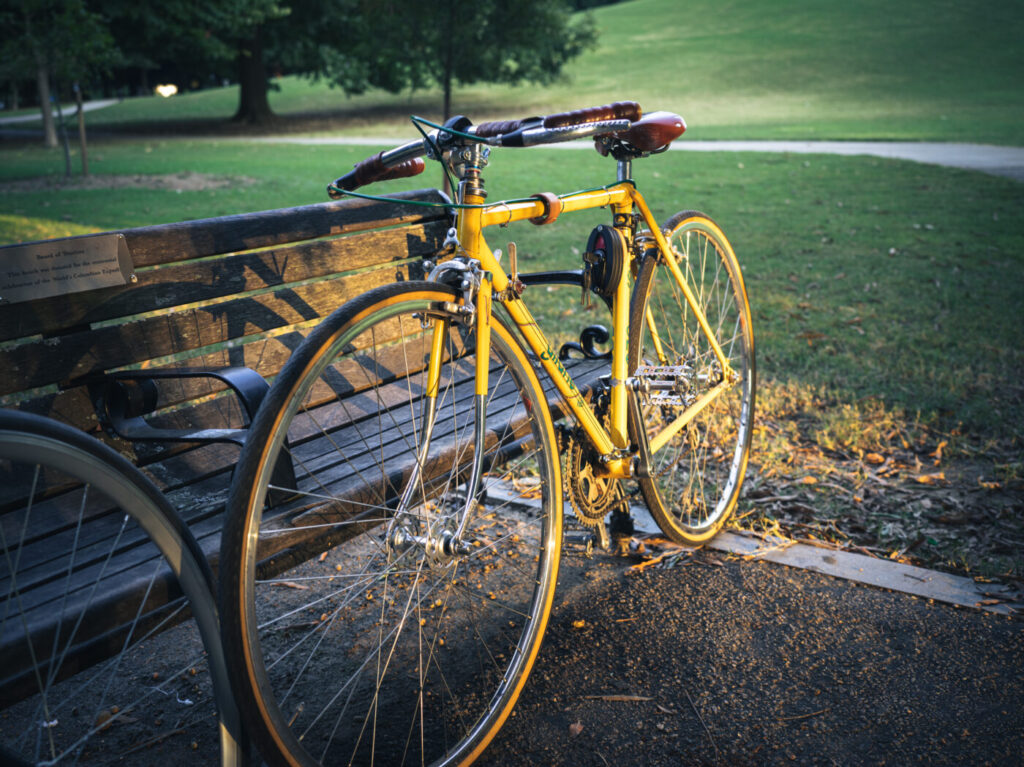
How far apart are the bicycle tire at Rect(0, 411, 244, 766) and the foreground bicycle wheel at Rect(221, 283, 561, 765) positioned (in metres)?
0.15

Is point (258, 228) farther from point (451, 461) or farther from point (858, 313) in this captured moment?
point (858, 313)

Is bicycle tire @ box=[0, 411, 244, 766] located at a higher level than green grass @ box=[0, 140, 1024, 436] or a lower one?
Result: higher

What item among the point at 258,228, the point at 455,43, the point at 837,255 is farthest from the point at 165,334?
the point at 455,43

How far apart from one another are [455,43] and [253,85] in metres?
20.8

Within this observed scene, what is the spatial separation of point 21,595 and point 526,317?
134cm

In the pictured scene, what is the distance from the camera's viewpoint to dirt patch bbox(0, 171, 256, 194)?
588 inches

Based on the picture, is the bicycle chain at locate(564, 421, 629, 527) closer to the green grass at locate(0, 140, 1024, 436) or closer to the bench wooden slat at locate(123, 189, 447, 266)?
the bench wooden slat at locate(123, 189, 447, 266)

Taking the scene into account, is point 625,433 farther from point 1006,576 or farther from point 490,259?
point 1006,576

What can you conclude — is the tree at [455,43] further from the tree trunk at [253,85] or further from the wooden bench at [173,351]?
the wooden bench at [173,351]

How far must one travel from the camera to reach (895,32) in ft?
148

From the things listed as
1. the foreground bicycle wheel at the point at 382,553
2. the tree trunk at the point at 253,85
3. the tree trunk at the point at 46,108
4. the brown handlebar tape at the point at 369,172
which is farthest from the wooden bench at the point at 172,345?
the tree trunk at the point at 253,85

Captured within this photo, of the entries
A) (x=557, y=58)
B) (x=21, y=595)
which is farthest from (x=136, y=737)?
→ (x=557, y=58)

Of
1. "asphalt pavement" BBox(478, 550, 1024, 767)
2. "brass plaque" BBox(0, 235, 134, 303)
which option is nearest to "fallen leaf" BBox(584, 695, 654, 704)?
"asphalt pavement" BBox(478, 550, 1024, 767)

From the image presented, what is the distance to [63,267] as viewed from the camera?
86.9 inches
